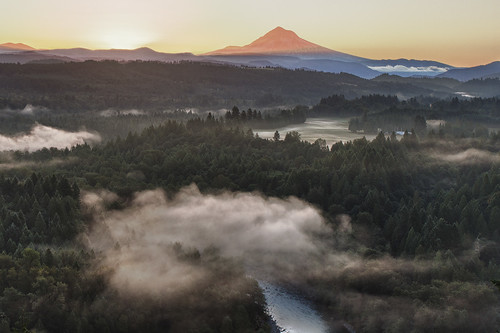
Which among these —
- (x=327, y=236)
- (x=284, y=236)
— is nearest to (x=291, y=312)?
(x=327, y=236)

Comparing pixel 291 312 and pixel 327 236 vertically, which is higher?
pixel 327 236

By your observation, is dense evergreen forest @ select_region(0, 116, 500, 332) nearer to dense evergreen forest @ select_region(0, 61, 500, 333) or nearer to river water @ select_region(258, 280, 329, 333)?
dense evergreen forest @ select_region(0, 61, 500, 333)

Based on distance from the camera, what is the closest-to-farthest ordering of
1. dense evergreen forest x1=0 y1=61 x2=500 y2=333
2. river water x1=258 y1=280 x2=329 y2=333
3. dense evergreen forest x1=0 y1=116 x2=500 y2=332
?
dense evergreen forest x1=0 y1=116 x2=500 y2=332 → dense evergreen forest x1=0 y1=61 x2=500 y2=333 → river water x1=258 y1=280 x2=329 y2=333

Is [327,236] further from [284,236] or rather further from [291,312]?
[291,312]

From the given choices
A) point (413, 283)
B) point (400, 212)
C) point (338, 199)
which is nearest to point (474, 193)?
point (400, 212)

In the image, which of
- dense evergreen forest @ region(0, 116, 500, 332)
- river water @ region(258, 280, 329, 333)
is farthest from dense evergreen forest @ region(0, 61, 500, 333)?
river water @ region(258, 280, 329, 333)

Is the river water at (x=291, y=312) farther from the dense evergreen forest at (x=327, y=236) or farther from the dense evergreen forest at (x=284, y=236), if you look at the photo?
the dense evergreen forest at (x=327, y=236)

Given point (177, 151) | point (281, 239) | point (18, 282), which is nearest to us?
Result: point (18, 282)

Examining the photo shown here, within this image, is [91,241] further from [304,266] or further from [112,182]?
[304,266]
